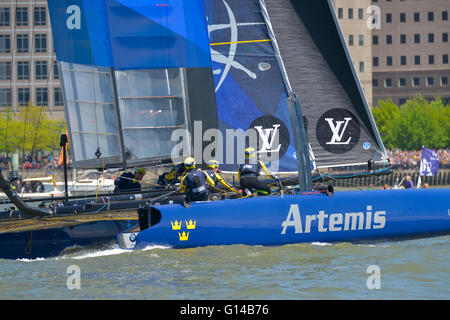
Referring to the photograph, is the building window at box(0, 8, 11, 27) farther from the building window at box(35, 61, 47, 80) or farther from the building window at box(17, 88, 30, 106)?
the building window at box(17, 88, 30, 106)

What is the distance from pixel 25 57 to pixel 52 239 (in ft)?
215

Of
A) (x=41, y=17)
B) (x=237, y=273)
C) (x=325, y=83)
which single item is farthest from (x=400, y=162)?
(x=237, y=273)

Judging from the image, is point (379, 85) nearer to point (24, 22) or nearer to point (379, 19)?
point (379, 19)

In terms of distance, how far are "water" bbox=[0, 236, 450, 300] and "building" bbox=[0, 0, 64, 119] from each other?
60244 millimetres

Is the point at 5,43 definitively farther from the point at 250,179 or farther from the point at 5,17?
the point at 250,179

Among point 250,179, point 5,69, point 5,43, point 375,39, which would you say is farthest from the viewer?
point 375,39

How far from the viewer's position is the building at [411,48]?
10138 centimetres

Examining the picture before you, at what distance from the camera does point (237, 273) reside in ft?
40.9

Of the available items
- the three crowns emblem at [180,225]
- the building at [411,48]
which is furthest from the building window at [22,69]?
the three crowns emblem at [180,225]

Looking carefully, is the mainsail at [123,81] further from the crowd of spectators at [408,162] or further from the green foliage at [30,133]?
the green foliage at [30,133]

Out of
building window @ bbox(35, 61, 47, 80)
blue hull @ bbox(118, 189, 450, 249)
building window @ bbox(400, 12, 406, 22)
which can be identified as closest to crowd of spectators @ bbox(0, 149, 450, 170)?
building window @ bbox(35, 61, 47, 80)

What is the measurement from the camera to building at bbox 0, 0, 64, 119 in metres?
72.8
